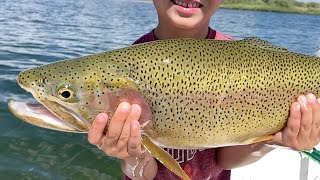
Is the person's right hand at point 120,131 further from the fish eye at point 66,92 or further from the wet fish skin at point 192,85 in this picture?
the fish eye at point 66,92

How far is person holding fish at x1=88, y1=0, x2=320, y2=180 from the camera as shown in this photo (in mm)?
2381

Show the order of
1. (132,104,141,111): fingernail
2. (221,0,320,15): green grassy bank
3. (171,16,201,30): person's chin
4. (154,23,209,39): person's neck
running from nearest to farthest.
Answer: (132,104,141,111): fingernail
(171,16,201,30): person's chin
(154,23,209,39): person's neck
(221,0,320,15): green grassy bank

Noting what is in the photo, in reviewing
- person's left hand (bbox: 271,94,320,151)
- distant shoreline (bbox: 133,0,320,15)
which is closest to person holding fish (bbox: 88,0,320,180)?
person's left hand (bbox: 271,94,320,151)

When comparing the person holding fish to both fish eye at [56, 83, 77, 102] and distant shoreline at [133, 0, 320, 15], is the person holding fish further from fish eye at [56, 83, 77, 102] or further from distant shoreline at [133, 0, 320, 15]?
distant shoreline at [133, 0, 320, 15]

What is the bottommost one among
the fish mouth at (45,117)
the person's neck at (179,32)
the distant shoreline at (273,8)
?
the distant shoreline at (273,8)

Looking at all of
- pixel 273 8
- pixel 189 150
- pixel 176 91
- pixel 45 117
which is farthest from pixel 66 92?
pixel 273 8

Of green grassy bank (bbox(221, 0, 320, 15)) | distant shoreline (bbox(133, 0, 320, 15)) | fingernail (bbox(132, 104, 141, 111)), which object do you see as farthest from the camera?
green grassy bank (bbox(221, 0, 320, 15))

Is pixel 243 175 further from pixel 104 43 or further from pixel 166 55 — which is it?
pixel 104 43

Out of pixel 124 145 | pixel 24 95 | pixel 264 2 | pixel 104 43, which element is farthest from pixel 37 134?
pixel 264 2

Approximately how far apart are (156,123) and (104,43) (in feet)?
58.8

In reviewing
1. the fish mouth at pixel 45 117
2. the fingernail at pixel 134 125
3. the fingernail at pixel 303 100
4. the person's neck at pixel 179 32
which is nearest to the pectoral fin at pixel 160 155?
the fingernail at pixel 134 125

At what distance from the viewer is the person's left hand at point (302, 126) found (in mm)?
Result: 2529

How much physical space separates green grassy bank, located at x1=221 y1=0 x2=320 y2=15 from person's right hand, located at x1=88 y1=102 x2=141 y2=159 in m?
82.9

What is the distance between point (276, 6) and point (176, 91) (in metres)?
88.3
